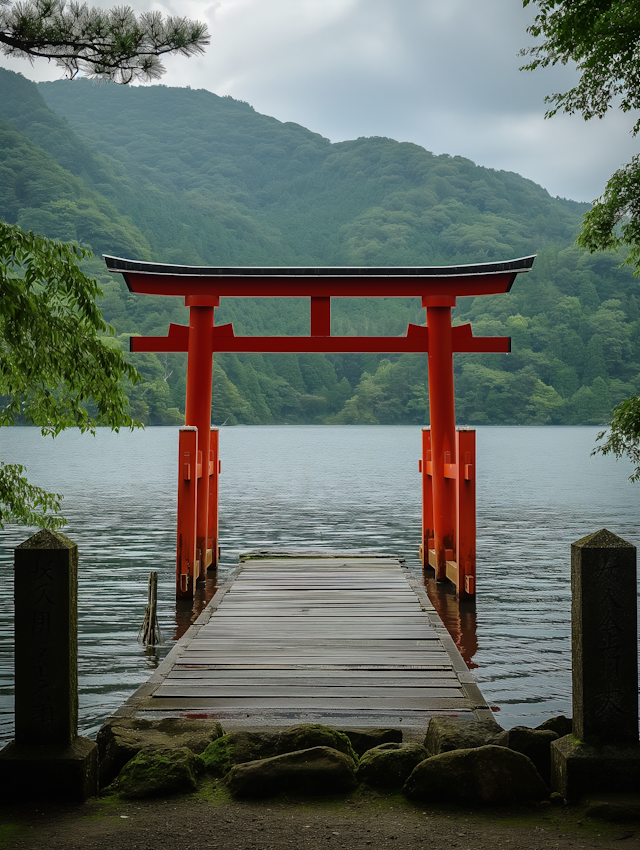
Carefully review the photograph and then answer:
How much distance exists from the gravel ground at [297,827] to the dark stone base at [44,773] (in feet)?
0.21

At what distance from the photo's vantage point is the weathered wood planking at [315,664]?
16.4ft

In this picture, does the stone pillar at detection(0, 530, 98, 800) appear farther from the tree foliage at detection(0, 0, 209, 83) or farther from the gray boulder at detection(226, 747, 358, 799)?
the tree foliage at detection(0, 0, 209, 83)

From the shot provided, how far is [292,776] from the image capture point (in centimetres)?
345

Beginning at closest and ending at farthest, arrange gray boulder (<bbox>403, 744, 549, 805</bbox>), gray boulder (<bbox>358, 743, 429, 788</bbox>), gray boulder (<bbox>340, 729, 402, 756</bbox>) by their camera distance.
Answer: gray boulder (<bbox>403, 744, 549, 805</bbox>), gray boulder (<bbox>358, 743, 429, 788</bbox>), gray boulder (<bbox>340, 729, 402, 756</bbox>)

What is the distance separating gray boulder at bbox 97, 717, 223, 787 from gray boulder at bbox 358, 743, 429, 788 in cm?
91

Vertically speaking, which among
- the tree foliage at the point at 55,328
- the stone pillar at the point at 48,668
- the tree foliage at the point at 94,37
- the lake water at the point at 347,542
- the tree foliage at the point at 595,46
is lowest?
the lake water at the point at 347,542

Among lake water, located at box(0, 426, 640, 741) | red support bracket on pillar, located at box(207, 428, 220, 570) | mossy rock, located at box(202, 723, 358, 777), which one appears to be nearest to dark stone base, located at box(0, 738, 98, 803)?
mossy rock, located at box(202, 723, 358, 777)

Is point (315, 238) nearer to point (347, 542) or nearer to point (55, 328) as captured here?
point (347, 542)

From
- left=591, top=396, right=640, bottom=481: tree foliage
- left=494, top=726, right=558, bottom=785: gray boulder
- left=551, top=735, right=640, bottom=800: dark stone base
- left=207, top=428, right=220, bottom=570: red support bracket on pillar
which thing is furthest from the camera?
left=207, top=428, right=220, bottom=570: red support bracket on pillar

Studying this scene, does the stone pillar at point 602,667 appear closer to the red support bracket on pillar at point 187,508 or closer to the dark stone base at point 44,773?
the dark stone base at point 44,773

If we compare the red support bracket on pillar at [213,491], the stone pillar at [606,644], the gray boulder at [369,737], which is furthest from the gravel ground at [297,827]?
the red support bracket on pillar at [213,491]

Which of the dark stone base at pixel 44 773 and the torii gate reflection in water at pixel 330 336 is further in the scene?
the torii gate reflection in water at pixel 330 336

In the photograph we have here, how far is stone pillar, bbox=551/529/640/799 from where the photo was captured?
10.6ft

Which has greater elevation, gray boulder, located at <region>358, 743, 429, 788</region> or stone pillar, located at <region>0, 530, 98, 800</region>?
stone pillar, located at <region>0, 530, 98, 800</region>
